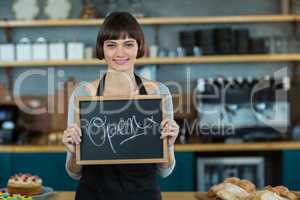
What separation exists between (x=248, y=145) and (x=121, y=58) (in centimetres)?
278

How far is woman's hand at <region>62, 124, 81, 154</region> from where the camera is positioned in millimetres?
1889

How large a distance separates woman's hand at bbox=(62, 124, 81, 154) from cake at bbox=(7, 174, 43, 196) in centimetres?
54

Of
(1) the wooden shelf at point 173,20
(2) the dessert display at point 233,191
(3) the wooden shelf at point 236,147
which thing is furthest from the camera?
(1) the wooden shelf at point 173,20

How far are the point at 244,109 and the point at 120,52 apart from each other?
10.0 feet

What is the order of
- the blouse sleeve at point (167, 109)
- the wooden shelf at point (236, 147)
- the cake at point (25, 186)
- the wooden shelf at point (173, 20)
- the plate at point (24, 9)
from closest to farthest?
1. the blouse sleeve at point (167, 109)
2. the cake at point (25, 186)
3. the wooden shelf at point (236, 147)
4. the wooden shelf at point (173, 20)
5. the plate at point (24, 9)

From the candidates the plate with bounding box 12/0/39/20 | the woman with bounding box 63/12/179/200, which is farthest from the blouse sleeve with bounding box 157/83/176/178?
the plate with bounding box 12/0/39/20

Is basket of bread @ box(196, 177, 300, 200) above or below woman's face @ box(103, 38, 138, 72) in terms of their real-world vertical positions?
below

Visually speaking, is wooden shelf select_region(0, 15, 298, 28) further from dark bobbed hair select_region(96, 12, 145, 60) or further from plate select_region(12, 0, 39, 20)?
dark bobbed hair select_region(96, 12, 145, 60)

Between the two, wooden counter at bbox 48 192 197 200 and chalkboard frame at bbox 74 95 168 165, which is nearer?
chalkboard frame at bbox 74 95 168 165

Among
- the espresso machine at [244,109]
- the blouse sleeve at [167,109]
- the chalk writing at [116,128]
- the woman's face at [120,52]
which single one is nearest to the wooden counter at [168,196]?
the blouse sleeve at [167,109]

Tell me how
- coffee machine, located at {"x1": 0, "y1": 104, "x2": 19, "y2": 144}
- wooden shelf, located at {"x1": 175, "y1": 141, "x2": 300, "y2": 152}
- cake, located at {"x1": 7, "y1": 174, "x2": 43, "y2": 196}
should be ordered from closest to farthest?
cake, located at {"x1": 7, "y1": 174, "x2": 43, "y2": 196} < wooden shelf, located at {"x1": 175, "y1": 141, "x2": 300, "y2": 152} < coffee machine, located at {"x1": 0, "y1": 104, "x2": 19, "y2": 144}

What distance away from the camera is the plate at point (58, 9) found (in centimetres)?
488

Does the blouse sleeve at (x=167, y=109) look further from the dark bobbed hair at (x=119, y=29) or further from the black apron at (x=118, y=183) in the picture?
the dark bobbed hair at (x=119, y=29)

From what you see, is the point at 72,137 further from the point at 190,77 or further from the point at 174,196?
the point at 190,77
